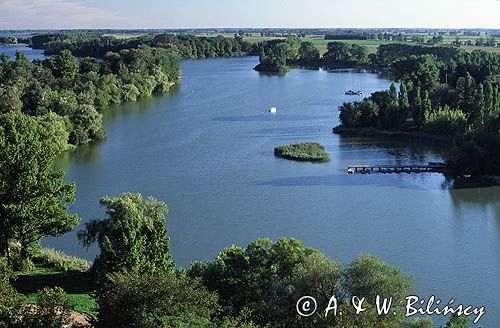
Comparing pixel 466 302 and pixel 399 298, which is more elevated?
pixel 399 298

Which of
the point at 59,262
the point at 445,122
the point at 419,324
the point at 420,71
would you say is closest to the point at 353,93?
the point at 420,71

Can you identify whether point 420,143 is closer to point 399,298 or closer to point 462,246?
point 462,246

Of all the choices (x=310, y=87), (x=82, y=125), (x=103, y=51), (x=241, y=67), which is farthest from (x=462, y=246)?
(x=103, y=51)

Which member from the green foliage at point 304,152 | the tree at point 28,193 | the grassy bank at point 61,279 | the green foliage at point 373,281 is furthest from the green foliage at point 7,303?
the green foliage at point 304,152

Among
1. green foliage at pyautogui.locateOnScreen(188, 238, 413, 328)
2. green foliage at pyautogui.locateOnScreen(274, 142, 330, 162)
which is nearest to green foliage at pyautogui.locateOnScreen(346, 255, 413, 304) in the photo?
green foliage at pyautogui.locateOnScreen(188, 238, 413, 328)

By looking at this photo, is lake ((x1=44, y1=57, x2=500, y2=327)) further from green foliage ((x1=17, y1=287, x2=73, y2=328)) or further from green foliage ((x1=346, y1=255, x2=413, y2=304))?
green foliage ((x1=17, y1=287, x2=73, y2=328))

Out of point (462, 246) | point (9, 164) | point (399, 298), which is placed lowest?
point (462, 246)
